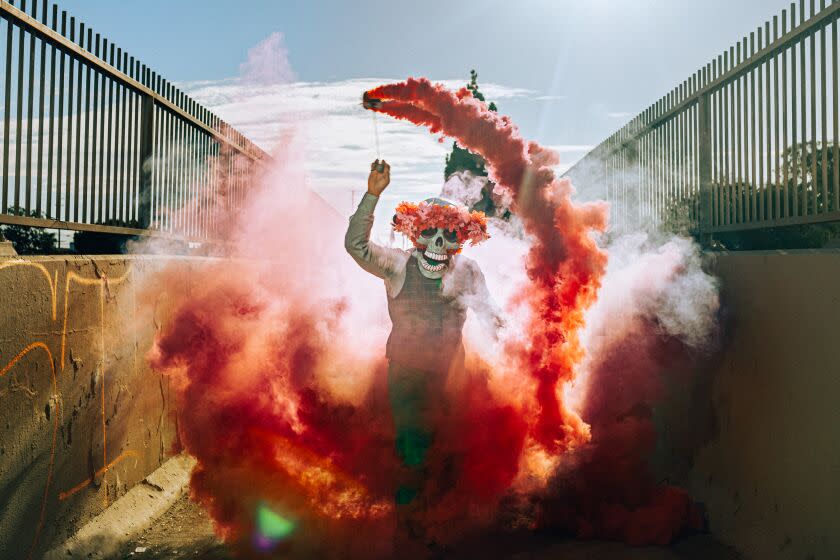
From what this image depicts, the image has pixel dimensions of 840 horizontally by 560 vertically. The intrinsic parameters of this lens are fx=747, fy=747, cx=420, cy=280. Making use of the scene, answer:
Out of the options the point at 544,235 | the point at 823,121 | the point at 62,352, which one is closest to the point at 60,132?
the point at 62,352

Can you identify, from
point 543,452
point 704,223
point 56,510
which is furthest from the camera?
point 704,223

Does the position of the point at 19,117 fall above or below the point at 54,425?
above

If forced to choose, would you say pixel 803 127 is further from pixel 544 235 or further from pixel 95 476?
pixel 95 476

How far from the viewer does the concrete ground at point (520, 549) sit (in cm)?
498

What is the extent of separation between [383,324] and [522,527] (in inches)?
93.4

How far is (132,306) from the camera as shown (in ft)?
19.8

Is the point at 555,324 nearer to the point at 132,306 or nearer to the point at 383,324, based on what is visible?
the point at 383,324

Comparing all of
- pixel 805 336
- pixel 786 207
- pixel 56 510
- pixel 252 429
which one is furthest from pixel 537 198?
pixel 56 510

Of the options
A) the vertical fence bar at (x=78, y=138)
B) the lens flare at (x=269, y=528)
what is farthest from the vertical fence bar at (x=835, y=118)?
the vertical fence bar at (x=78, y=138)

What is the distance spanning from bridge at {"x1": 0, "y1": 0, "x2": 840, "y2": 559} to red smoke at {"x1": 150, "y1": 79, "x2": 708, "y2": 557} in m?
0.43

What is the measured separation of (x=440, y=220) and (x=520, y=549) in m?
2.40

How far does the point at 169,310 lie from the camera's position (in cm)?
696

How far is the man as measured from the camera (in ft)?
18.2

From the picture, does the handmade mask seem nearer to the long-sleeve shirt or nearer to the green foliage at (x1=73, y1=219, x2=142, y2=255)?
the long-sleeve shirt
